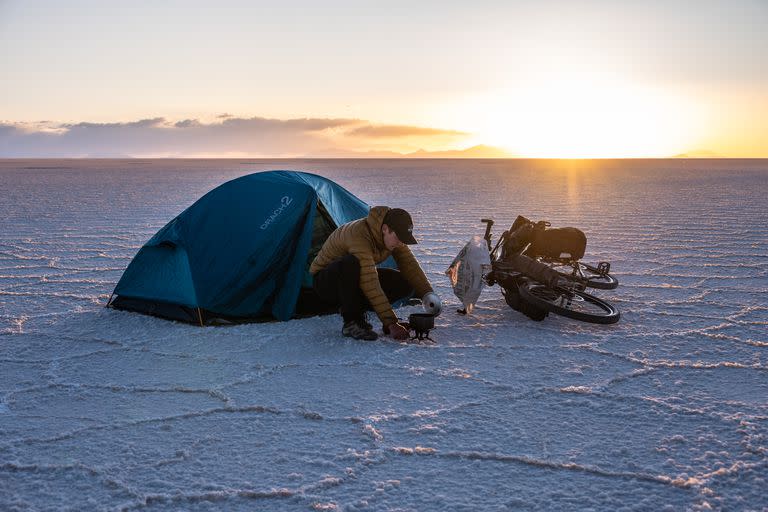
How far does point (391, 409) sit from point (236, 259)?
227 centimetres

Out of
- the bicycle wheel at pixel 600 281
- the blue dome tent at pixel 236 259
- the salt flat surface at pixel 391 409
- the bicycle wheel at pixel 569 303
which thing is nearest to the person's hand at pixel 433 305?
the salt flat surface at pixel 391 409

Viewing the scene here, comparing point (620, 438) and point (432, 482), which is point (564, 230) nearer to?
point (620, 438)

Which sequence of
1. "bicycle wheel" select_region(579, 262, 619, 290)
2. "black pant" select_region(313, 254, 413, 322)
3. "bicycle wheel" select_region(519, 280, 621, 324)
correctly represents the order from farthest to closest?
1. "bicycle wheel" select_region(579, 262, 619, 290)
2. "bicycle wheel" select_region(519, 280, 621, 324)
3. "black pant" select_region(313, 254, 413, 322)

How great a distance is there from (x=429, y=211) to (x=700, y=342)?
1066 centimetres

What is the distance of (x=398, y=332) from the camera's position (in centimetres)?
456

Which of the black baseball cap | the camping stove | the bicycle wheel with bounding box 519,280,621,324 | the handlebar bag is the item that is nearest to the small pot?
the camping stove

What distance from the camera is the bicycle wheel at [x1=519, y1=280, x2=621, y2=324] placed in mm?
5008

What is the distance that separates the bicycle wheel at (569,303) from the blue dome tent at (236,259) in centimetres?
170

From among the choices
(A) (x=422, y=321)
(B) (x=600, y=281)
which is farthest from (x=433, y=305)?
(B) (x=600, y=281)

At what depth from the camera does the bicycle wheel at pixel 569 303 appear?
5.01m

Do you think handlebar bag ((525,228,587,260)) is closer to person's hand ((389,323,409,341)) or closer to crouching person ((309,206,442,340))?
crouching person ((309,206,442,340))

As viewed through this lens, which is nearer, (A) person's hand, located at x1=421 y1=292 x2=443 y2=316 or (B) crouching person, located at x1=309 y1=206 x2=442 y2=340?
(B) crouching person, located at x1=309 y1=206 x2=442 y2=340

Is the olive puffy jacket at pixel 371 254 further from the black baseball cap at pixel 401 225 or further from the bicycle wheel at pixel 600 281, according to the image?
the bicycle wheel at pixel 600 281

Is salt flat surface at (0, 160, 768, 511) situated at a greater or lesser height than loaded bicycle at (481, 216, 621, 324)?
lesser
